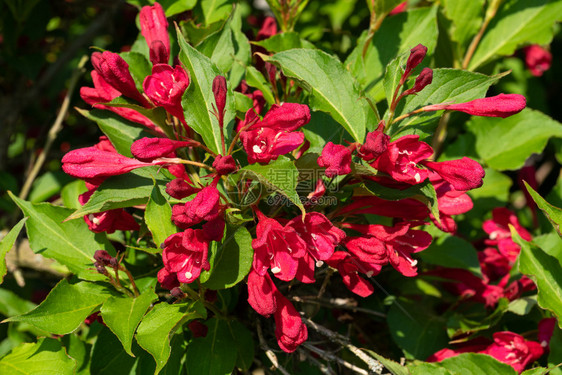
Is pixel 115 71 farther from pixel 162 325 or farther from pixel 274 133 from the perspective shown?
pixel 162 325

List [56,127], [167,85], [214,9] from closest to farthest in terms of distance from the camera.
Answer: [167,85], [214,9], [56,127]

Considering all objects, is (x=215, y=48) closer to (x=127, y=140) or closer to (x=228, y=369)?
(x=127, y=140)

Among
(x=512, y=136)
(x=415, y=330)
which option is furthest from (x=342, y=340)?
(x=512, y=136)

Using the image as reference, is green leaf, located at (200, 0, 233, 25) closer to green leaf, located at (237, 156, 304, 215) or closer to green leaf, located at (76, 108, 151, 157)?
green leaf, located at (76, 108, 151, 157)

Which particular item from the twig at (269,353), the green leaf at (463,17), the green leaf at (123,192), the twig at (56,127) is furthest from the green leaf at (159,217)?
the green leaf at (463,17)

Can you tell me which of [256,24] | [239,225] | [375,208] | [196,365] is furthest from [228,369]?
[256,24]

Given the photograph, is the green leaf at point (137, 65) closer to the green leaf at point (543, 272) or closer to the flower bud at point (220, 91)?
the flower bud at point (220, 91)

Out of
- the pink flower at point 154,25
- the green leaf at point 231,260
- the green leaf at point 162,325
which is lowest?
the green leaf at point 162,325

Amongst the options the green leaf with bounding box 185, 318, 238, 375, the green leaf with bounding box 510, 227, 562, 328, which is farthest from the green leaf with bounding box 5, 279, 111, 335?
the green leaf with bounding box 510, 227, 562, 328
